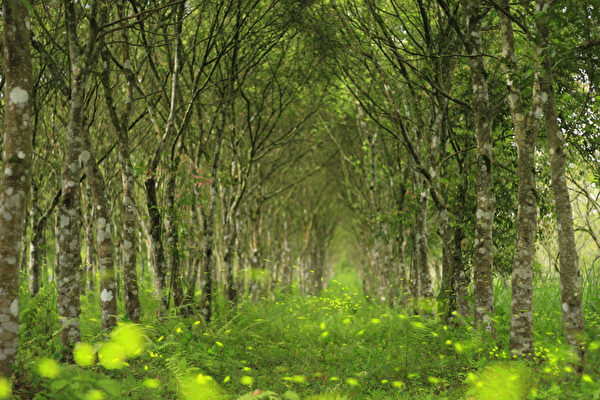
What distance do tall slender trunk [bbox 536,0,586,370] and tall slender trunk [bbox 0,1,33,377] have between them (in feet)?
23.1

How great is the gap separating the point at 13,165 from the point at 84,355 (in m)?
2.70

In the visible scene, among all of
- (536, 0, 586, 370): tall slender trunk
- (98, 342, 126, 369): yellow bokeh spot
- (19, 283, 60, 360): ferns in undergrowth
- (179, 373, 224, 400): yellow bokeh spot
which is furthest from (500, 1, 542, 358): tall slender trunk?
(19, 283, 60, 360): ferns in undergrowth

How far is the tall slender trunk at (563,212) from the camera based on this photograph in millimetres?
6309

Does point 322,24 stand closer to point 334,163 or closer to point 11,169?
point 11,169

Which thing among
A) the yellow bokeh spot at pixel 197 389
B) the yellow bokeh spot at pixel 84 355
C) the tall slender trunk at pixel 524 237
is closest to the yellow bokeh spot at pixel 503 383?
the tall slender trunk at pixel 524 237

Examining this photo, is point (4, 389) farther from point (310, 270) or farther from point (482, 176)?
point (482, 176)

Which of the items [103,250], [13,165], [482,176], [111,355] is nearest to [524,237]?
[482,176]

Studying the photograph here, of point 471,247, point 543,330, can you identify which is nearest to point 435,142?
point 471,247

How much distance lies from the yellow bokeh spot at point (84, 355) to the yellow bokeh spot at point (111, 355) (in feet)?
0.47

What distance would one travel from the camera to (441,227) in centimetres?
911

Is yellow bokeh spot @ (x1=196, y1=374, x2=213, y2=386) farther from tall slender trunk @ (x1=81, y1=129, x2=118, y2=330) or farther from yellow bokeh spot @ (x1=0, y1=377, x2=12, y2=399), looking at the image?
tall slender trunk @ (x1=81, y1=129, x2=118, y2=330)

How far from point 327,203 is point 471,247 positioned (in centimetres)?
2470

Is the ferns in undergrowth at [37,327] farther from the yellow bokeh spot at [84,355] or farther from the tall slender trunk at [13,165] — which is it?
the tall slender trunk at [13,165]

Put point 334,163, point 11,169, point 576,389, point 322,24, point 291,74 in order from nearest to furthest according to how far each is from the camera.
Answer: point 11,169, point 576,389, point 322,24, point 291,74, point 334,163
